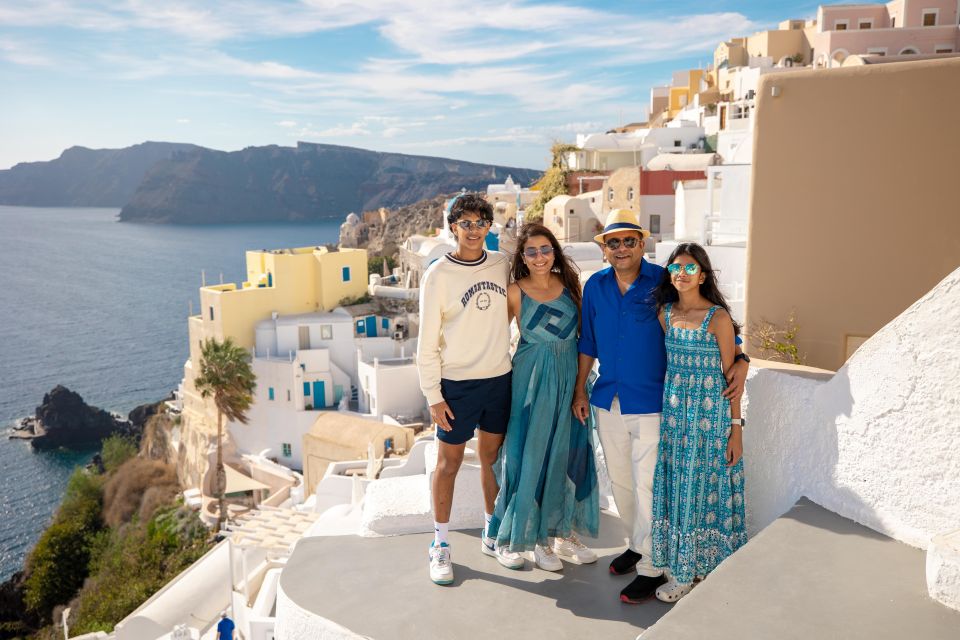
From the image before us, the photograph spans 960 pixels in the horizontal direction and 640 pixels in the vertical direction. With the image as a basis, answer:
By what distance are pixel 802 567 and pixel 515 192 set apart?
5009 centimetres

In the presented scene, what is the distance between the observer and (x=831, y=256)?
528cm

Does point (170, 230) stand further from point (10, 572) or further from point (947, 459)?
point (947, 459)

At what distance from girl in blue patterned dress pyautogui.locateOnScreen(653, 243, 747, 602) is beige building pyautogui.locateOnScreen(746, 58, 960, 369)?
7.32 ft

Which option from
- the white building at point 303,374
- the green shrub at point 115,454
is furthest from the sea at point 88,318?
the white building at point 303,374

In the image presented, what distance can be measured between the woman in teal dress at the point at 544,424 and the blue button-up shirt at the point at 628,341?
0.17 meters

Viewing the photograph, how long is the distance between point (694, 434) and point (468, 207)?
151 cm

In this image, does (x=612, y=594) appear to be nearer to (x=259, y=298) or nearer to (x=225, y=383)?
(x=225, y=383)

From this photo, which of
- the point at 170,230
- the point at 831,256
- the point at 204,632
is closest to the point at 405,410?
the point at 204,632

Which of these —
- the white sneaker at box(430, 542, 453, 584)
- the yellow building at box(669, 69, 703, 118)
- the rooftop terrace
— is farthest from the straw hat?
the yellow building at box(669, 69, 703, 118)

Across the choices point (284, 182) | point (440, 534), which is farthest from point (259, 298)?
point (284, 182)

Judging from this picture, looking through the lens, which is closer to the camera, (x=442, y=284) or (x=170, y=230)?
(x=442, y=284)

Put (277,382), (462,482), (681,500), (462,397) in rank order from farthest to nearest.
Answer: (277,382) → (462,482) → (462,397) → (681,500)

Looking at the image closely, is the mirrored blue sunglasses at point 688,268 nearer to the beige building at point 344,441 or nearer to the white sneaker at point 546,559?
the white sneaker at point 546,559

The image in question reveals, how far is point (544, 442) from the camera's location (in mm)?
3801
